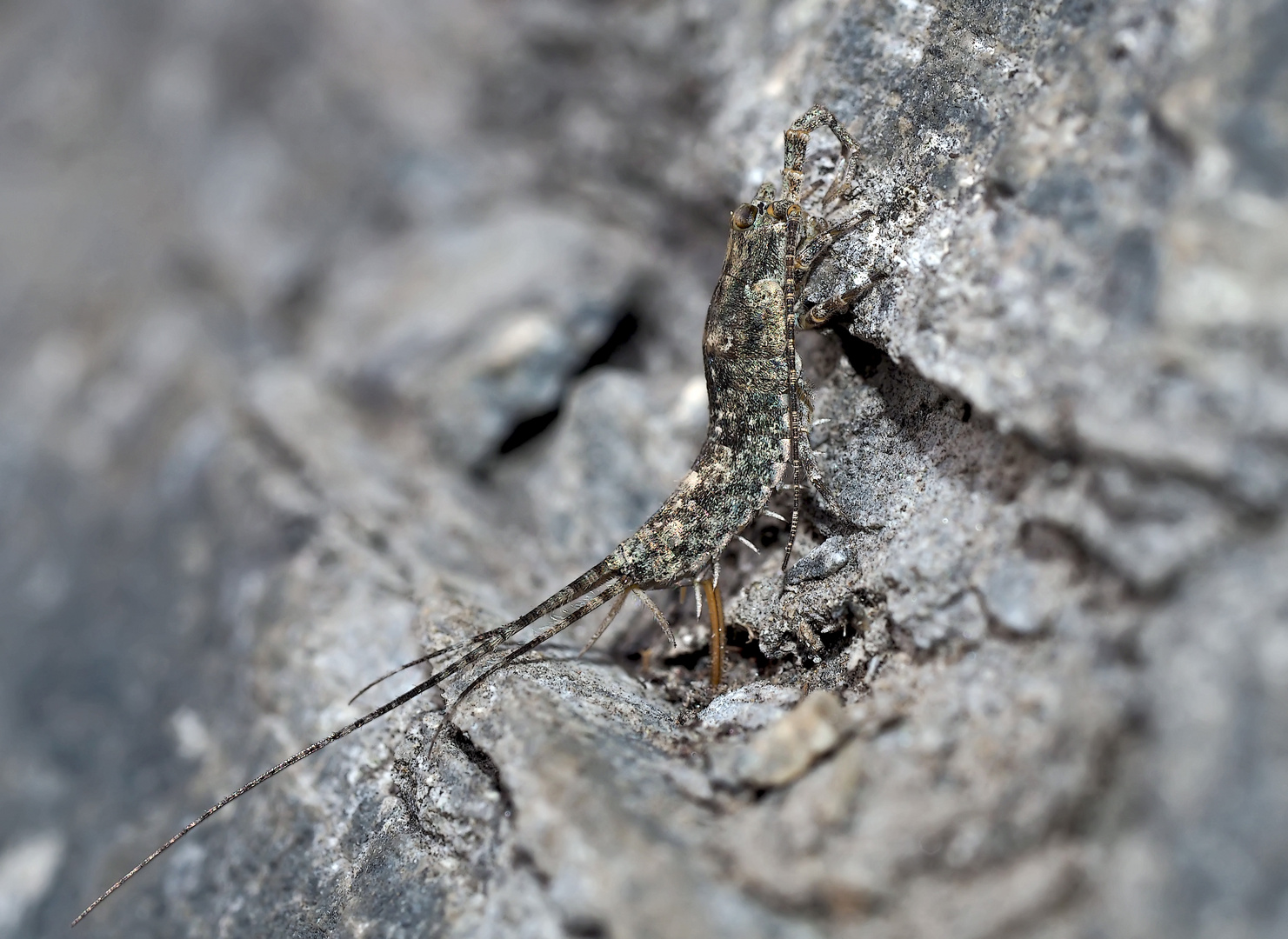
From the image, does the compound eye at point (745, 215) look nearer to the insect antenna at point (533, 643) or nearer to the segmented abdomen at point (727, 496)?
the segmented abdomen at point (727, 496)

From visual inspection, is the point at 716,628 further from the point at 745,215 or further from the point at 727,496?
the point at 745,215

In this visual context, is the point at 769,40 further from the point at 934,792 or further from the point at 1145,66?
the point at 934,792

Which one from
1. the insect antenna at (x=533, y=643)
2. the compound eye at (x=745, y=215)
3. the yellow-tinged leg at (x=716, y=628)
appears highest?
the compound eye at (x=745, y=215)

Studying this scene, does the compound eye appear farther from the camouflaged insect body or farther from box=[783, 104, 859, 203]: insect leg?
box=[783, 104, 859, 203]: insect leg

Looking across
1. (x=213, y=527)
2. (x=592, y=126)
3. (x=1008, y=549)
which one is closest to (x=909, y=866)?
(x=1008, y=549)

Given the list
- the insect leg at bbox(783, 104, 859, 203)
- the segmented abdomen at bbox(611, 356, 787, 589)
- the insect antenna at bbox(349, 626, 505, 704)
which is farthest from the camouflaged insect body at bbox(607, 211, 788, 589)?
the insect antenna at bbox(349, 626, 505, 704)

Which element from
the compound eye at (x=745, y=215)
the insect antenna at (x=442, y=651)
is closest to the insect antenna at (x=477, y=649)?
the insect antenna at (x=442, y=651)
